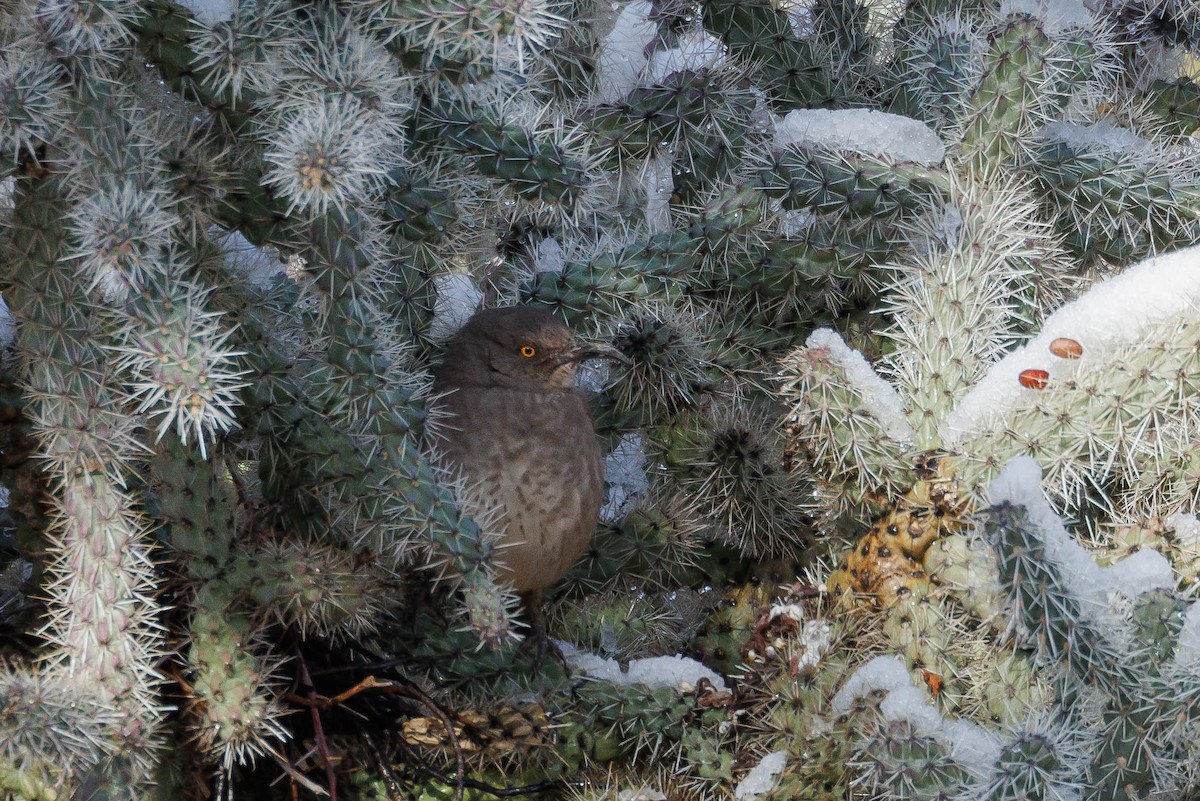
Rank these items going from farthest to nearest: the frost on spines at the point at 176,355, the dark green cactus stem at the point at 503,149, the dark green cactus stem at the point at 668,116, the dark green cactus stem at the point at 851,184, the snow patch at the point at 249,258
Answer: the dark green cactus stem at the point at 668,116 < the dark green cactus stem at the point at 851,184 < the dark green cactus stem at the point at 503,149 < the snow patch at the point at 249,258 < the frost on spines at the point at 176,355

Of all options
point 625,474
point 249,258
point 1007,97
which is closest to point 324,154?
point 249,258

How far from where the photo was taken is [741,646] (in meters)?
3.21

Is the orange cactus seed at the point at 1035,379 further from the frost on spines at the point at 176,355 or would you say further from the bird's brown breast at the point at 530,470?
the frost on spines at the point at 176,355

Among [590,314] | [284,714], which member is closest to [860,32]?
[590,314]

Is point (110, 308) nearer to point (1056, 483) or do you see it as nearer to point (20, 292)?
point (20, 292)

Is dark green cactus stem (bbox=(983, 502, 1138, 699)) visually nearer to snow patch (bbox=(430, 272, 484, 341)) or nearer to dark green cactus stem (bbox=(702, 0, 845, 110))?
snow patch (bbox=(430, 272, 484, 341))

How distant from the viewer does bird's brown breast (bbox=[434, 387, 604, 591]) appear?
291cm

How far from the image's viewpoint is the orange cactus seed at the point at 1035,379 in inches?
111

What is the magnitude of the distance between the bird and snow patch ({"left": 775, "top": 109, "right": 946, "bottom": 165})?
0.78 metres

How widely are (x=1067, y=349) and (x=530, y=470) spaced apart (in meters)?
1.14

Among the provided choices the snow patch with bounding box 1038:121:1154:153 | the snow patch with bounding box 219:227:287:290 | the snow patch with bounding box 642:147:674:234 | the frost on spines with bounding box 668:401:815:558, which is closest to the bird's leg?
the frost on spines with bounding box 668:401:815:558

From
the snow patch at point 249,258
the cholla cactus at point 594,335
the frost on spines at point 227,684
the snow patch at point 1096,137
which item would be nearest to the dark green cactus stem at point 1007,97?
the cholla cactus at point 594,335

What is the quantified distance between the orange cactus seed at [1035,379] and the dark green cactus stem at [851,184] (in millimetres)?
540

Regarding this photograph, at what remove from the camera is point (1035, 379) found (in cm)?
283
